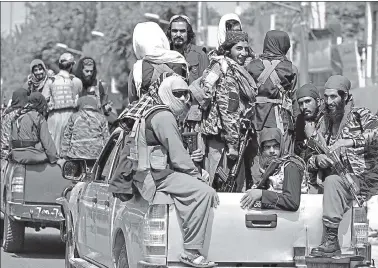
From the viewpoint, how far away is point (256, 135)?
10531mm

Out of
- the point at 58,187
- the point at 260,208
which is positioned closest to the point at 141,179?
the point at 260,208

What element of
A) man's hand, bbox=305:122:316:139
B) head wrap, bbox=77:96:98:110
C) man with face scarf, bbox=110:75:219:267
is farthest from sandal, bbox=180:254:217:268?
head wrap, bbox=77:96:98:110

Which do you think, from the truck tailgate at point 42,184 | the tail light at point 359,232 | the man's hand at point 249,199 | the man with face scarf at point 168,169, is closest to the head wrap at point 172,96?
the man with face scarf at point 168,169

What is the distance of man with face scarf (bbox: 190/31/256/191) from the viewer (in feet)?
33.4

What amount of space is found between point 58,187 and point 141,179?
679 cm

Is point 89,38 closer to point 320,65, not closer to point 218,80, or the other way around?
point 320,65

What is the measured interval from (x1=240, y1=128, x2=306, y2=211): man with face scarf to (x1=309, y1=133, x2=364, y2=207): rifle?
228mm

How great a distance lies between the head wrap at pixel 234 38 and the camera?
10.4 metres

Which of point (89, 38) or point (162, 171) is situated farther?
point (89, 38)

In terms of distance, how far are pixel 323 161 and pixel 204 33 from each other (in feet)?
136

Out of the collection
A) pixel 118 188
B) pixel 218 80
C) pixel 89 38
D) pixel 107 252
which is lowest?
pixel 107 252

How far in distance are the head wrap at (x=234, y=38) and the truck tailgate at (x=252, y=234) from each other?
227 centimetres

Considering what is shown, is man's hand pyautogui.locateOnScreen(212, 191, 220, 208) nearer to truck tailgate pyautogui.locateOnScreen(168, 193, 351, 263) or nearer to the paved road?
truck tailgate pyautogui.locateOnScreen(168, 193, 351, 263)

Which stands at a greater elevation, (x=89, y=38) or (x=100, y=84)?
(x=89, y=38)
